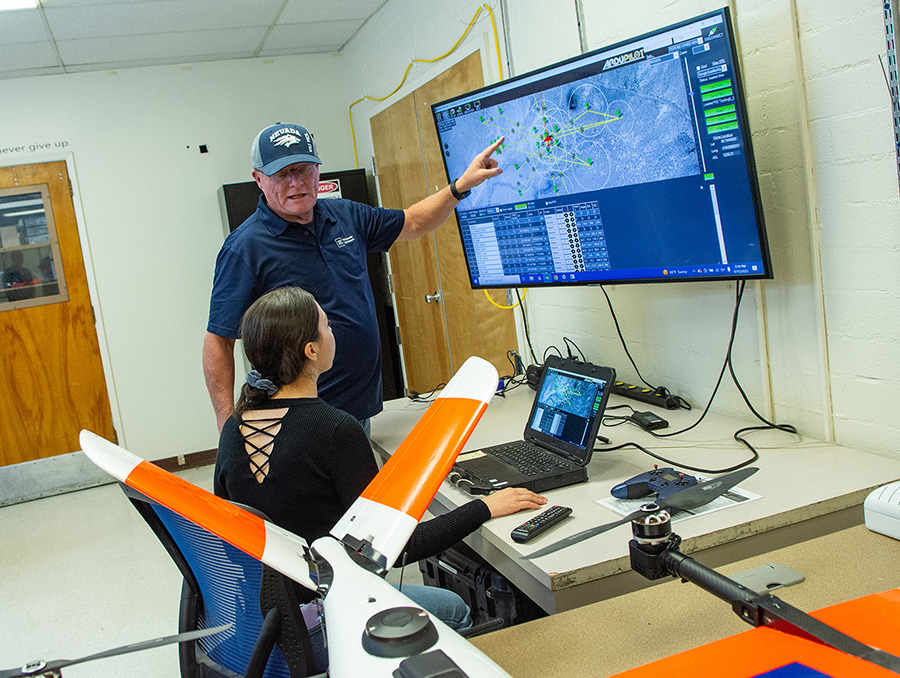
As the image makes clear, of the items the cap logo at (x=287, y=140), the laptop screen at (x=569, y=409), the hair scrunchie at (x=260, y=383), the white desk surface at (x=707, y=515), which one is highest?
the cap logo at (x=287, y=140)

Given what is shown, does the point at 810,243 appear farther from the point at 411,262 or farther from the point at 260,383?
the point at 411,262

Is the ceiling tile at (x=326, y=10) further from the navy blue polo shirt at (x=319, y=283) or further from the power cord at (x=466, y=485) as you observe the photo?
the power cord at (x=466, y=485)

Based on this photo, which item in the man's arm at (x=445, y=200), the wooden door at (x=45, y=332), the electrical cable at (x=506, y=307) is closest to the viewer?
the man's arm at (x=445, y=200)

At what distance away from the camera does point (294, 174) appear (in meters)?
2.25

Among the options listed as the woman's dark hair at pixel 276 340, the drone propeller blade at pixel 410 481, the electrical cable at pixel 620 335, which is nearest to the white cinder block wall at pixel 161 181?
the electrical cable at pixel 620 335

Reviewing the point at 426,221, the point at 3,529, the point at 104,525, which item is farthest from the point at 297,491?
the point at 3,529

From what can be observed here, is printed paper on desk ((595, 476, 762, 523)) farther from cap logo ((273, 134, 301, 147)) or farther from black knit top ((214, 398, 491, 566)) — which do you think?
cap logo ((273, 134, 301, 147))

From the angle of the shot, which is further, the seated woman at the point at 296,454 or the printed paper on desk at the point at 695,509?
the seated woman at the point at 296,454

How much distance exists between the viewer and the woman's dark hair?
5.33 ft

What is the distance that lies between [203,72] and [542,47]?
10.2ft

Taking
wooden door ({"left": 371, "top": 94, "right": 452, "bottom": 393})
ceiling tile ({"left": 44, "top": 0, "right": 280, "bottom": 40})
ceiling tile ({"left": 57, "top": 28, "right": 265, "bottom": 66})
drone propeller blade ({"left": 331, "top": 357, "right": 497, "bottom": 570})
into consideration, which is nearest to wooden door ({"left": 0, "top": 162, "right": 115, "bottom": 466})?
ceiling tile ({"left": 57, "top": 28, "right": 265, "bottom": 66})

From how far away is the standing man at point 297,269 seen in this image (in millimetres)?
2244

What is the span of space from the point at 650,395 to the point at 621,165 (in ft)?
2.40

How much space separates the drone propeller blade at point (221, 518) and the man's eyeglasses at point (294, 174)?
4.78 feet
